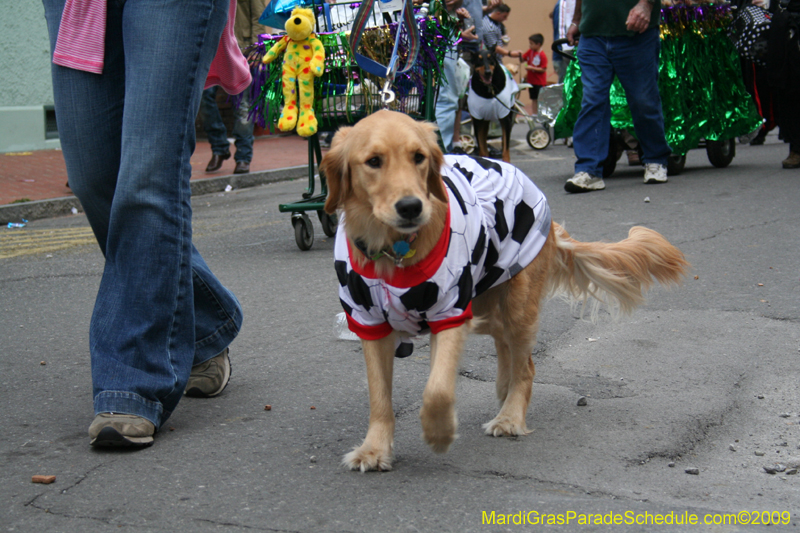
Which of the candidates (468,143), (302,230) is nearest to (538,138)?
(468,143)

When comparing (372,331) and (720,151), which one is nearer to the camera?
(372,331)

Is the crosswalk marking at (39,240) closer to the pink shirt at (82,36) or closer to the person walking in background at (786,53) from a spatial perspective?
the pink shirt at (82,36)

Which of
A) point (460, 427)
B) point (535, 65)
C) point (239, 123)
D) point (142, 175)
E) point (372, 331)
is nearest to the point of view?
point (372, 331)

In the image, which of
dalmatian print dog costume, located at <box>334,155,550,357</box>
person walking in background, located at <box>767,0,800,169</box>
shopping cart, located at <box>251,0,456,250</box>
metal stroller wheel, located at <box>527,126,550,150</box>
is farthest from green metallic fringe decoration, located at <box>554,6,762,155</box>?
dalmatian print dog costume, located at <box>334,155,550,357</box>

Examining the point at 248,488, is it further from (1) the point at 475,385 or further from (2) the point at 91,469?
(1) the point at 475,385

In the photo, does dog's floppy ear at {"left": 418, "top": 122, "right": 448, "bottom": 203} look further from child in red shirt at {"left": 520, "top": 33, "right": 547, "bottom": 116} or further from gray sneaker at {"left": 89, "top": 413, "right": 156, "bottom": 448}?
child in red shirt at {"left": 520, "top": 33, "right": 547, "bottom": 116}

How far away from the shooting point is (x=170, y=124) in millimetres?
2682

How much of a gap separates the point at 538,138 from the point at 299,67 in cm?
779

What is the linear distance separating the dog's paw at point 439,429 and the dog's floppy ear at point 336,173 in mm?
715

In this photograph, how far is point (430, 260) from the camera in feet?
7.91

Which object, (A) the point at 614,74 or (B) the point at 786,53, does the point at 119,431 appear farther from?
(B) the point at 786,53

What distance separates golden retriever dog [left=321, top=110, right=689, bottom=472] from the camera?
7.84 ft

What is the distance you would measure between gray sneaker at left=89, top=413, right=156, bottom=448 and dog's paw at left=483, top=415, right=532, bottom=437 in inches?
43.7

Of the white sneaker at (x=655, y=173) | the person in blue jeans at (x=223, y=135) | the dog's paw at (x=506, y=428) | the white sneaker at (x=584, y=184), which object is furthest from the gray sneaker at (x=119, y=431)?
the person in blue jeans at (x=223, y=135)
